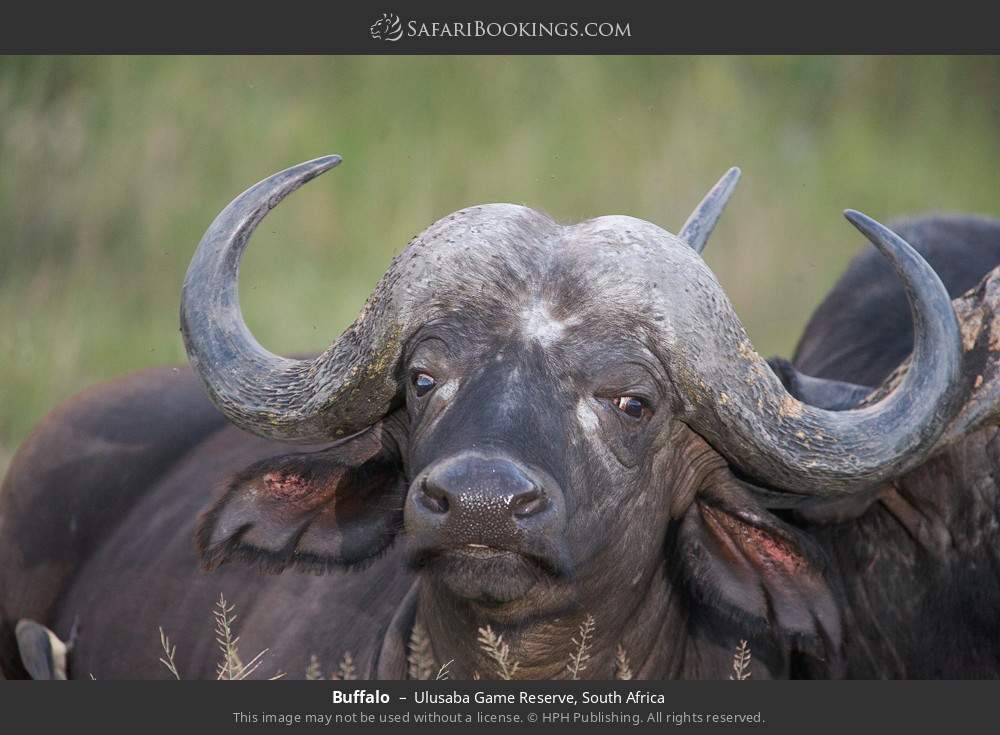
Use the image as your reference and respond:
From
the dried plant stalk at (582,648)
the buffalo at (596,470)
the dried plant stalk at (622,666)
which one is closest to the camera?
the buffalo at (596,470)

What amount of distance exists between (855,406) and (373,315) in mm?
1504

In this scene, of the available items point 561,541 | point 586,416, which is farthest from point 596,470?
point 561,541

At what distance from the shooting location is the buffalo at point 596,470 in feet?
12.6

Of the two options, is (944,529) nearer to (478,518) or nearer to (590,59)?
(478,518)

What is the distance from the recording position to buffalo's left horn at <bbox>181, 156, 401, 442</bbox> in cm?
422

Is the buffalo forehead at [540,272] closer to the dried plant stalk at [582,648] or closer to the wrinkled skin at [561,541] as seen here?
the wrinkled skin at [561,541]

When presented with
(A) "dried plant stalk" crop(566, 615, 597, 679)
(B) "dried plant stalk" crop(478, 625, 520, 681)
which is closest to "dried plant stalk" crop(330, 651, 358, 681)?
(B) "dried plant stalk" crop(478, 625, 520, 681)

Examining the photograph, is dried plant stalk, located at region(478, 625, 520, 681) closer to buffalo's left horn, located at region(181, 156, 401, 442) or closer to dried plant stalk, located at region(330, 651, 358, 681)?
dried plant stalk, located at region(330, 651, 358, 681)

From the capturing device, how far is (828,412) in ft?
13.5

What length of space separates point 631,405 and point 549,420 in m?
0.31

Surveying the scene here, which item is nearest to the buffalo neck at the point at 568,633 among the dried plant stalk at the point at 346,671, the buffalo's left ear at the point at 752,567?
the buffalo's left ear at the point at 752,567

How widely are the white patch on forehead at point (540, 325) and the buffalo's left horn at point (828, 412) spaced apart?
0.34 m

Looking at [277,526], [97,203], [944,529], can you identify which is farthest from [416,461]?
[97,203]

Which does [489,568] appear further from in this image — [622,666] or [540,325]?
[622,666]
